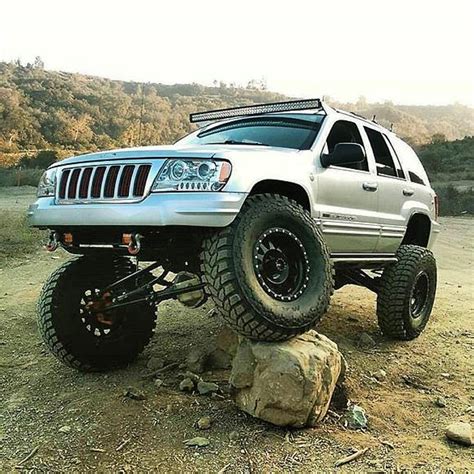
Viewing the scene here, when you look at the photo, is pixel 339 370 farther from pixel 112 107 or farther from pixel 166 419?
pixel 112 107

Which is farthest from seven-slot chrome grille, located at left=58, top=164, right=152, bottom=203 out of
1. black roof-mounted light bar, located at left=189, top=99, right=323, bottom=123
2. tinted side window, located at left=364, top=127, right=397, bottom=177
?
tinted side window, located at left=364, top=127, right=397, bottom=177

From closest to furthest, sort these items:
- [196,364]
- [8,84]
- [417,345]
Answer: [196,364] < [417,345] < [8,84]

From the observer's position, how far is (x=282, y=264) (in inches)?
159

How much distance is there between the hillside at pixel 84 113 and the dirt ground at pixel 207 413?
35946 mm

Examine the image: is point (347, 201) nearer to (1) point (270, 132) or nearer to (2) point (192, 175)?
(1) point (270, 132)

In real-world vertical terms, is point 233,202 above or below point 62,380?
above

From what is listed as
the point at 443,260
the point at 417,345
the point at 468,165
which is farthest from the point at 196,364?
the point at 468,165

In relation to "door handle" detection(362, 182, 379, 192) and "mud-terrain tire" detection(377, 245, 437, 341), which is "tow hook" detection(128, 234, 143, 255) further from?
"mud-terrain tire" detection(377, 245, 437, 341)

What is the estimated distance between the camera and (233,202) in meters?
3.71

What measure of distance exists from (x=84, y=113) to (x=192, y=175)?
7354 cm

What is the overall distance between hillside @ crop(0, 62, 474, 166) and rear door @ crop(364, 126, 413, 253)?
34659mm

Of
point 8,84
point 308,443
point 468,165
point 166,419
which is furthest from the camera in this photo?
point 8,84

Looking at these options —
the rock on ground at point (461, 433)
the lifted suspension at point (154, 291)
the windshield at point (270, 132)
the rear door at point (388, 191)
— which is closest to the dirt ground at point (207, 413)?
the rock on ground at point (461, 433)

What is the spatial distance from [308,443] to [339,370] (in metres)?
0.67
